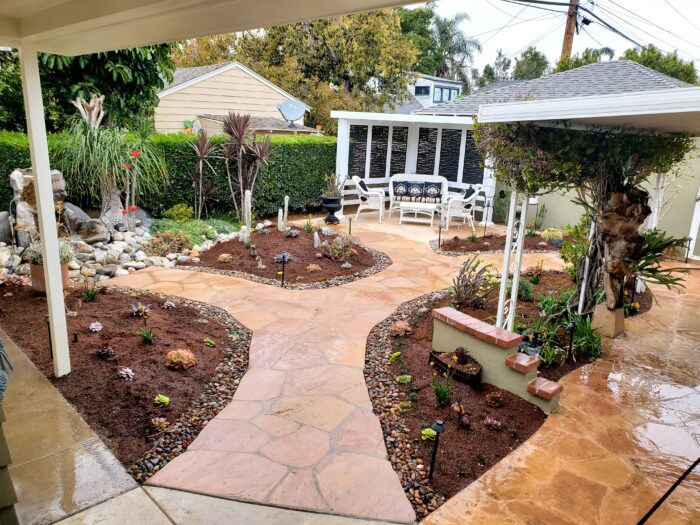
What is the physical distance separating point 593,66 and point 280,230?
16.8ft

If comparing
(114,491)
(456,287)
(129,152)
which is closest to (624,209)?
(456,287)

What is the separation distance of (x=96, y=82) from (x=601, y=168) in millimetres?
7196

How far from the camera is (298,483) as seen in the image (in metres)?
2.54

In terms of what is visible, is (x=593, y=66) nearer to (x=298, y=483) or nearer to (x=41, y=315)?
(x=298, y=483)

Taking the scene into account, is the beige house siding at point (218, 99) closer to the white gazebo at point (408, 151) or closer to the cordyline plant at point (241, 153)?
the white gazebo at point (408, 151)

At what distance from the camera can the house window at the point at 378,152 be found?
1112cm

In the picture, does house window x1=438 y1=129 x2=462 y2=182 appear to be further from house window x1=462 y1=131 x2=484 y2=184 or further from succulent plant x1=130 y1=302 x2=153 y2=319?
succulent plant x1=130 y1=302 x2=153 y2=319

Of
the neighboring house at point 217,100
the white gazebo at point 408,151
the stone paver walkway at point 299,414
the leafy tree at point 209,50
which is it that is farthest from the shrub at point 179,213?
the leafy tree at point 209,50

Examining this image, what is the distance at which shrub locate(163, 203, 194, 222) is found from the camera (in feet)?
26.8

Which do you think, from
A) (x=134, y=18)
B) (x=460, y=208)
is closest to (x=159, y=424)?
(x=134, y=18)

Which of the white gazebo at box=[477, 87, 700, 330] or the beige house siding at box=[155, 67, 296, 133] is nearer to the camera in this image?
the white gazebo at box=[477, 87, 700, 330]

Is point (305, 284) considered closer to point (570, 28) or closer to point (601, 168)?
point (601, 168)

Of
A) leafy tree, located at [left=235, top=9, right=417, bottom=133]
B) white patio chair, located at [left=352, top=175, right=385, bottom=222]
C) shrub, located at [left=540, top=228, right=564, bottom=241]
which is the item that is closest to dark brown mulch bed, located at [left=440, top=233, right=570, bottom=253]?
shrub, located at [left=540, top=228, right=564, bottom=241]

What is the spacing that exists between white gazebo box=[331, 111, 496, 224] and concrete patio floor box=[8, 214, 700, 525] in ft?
20.7
